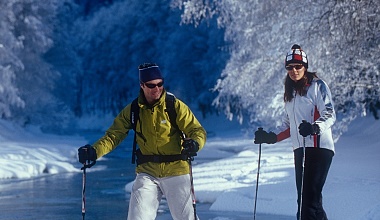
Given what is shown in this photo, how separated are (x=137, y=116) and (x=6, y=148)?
82.8 ft

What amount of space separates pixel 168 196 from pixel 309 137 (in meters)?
1.33

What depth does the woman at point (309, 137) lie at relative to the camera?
7.28 meters

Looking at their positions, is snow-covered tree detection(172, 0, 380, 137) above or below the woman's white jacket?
above

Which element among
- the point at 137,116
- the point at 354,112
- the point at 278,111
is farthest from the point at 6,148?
the point at 137,116

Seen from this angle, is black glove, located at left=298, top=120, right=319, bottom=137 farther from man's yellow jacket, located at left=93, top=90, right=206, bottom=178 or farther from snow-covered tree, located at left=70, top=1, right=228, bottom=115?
snow-covered tree, located at left=70, top=1, right=228, bottom=115

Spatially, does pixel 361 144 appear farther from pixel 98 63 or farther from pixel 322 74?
pixel 98 63

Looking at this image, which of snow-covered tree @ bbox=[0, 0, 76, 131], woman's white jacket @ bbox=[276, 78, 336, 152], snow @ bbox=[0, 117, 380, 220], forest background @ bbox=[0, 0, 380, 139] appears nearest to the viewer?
woman's white jacket @ bbox=[276, 78, 336, 152]

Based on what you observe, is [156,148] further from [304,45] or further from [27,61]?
[27,61]

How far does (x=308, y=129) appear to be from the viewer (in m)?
6.93

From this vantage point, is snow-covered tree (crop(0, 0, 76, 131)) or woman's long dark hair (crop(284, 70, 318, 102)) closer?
woman's long dark hair (crop(284, 70, 318, 102))

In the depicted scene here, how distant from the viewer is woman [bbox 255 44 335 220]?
7.28 metres

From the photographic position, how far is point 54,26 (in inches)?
1786

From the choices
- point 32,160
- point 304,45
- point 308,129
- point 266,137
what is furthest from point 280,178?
point 32,160

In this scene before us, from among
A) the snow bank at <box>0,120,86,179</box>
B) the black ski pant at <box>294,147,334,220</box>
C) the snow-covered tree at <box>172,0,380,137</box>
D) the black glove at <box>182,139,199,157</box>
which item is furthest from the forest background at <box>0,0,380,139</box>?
the black glove at <box>182,139,199,157</box>
